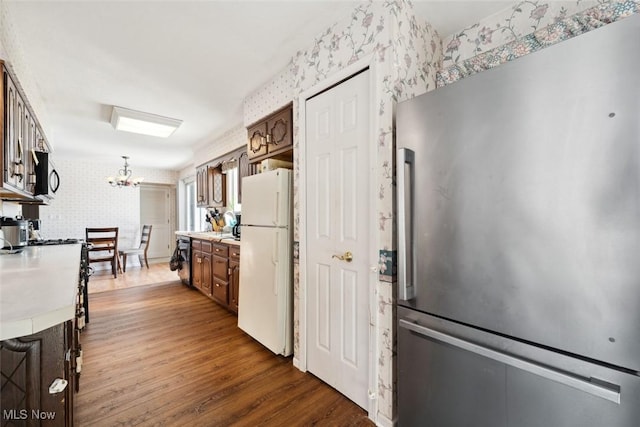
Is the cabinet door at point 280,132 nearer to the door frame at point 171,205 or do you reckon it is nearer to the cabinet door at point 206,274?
the cabinet door at point 206,274

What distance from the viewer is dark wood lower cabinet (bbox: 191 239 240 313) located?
10.3 feet

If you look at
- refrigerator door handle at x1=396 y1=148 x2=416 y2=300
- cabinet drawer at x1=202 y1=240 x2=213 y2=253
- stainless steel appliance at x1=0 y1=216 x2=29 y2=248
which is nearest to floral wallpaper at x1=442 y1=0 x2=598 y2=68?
refrigerator door handle at x1=396 y1=148 x2=416 y2=300

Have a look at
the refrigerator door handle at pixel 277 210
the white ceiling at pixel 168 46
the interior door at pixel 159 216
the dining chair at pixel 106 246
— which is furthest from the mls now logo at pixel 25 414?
the interior door at pixel 159 216

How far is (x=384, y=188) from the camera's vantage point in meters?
1.56

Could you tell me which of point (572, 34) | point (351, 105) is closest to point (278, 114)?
point (351, 105)

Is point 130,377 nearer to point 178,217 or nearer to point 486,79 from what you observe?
point 486,79

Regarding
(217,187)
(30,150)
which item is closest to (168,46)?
(30,150)

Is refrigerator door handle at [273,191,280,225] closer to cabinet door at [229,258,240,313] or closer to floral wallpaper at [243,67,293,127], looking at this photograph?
floral wallpaper at [243,67,293,127]

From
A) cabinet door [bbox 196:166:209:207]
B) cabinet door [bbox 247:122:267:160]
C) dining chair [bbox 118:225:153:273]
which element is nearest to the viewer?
cabinet door [bbox 247:122:267:160]

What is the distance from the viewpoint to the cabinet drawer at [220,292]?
329 centimetres

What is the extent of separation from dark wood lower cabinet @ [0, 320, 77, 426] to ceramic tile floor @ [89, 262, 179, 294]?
13.7 feet

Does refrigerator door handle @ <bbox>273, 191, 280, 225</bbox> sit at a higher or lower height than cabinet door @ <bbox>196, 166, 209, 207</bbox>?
lower

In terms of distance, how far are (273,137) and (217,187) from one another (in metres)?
2.50

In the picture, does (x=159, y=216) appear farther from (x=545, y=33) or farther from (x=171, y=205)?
(x=545, y=33)
